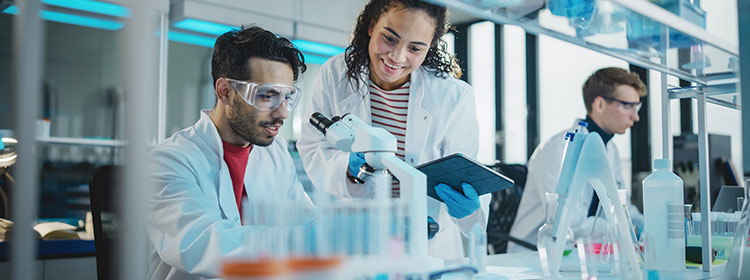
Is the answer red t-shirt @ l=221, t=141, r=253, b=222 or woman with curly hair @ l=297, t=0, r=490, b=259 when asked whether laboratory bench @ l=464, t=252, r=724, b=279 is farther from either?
red t-shirt @ l=221, t=141, r=253, b=222

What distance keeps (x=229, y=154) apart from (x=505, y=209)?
177 cm

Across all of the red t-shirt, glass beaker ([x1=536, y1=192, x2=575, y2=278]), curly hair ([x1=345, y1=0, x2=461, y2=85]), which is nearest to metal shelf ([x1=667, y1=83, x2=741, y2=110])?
glass beaker ([x1=536, y1=192, x2=575, y2=278])

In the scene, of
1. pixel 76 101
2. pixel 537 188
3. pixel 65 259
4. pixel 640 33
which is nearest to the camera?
pixel 640 33

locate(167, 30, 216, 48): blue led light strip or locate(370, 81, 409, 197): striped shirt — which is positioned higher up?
locate(167, 30, 216, 48): blue led light strip

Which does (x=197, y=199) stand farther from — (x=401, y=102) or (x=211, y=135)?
(x=401, y=102)

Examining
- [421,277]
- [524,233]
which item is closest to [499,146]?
[524,233]

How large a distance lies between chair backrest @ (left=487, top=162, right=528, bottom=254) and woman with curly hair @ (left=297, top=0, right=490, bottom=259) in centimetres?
89

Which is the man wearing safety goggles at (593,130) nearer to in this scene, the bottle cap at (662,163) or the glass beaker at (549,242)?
the bottle cap at (662,163)

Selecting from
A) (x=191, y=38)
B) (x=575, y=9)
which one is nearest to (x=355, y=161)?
(x=575, y=9)

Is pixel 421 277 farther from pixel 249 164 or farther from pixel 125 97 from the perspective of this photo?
pixel 249 164

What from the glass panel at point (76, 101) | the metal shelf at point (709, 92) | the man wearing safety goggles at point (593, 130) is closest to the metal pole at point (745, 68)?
the metal shelf at point (709, 92)

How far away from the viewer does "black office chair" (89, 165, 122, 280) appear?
4.92 ft

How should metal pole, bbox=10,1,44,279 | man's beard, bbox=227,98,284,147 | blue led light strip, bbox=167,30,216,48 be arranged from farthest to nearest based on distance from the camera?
blue led light strip, bbox=167,30,216,48, man's beard, bbox=227,98,284,147, metal pole, bbox=10,1,44,279

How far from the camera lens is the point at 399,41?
1963 millimetres
